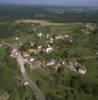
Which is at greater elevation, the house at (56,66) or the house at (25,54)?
the house at (56,66)

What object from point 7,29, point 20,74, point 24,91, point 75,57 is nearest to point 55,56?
point 75,57

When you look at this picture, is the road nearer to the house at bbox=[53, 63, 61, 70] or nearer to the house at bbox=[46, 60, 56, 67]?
the house at bbox=[46, 60, 56, 67]

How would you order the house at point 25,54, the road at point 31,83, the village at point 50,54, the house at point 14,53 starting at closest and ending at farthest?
the road at point 31,83
the village at point 50,54
the house at point 25,54
the house at point 14,53

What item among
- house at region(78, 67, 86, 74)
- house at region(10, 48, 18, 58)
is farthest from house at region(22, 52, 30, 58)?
house at region(78, 67, 86, 74)

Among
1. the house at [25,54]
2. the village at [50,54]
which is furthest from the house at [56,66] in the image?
the house at [25,54]

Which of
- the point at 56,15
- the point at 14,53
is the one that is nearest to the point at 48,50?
the point at 14,53

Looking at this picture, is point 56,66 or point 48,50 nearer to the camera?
point 56,66

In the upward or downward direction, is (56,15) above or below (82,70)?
below

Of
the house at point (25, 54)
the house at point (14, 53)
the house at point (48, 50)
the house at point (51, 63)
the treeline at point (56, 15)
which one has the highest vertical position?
the house at point (51, 63)

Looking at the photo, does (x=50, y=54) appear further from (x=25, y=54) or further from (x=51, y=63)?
(x=51, y=63)

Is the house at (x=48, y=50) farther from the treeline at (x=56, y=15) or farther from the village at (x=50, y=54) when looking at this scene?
the treeline at (x=56, y=15)

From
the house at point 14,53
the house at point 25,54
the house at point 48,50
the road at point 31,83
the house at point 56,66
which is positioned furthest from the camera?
the house at point 48,50

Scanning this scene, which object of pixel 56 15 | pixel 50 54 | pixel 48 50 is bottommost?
pixel 56 15
